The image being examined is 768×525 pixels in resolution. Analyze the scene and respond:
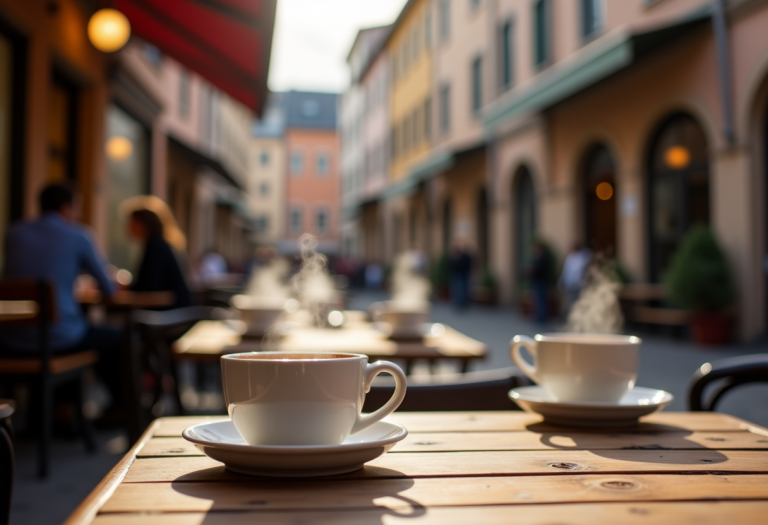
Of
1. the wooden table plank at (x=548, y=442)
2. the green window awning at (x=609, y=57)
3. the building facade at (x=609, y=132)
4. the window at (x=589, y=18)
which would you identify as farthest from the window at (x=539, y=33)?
the wooden table plank at (x=548, y=442)

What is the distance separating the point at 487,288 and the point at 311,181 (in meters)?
36.9

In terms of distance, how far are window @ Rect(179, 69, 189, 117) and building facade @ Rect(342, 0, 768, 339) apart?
6505mm

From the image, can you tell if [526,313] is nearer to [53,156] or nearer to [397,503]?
[53,156]

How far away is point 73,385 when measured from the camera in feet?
15.5

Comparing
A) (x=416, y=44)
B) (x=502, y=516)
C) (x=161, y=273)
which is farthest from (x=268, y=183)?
(x=502, y=516)

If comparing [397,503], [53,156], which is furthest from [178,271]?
[397,503]

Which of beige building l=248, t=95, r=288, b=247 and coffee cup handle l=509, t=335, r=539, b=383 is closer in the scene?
coffee cup handle l=509, t=335, r=539, b=383

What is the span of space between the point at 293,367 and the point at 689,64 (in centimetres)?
1125

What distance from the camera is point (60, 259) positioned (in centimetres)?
473

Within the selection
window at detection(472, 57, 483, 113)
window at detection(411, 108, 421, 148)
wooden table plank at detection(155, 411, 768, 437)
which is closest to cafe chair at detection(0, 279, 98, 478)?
wooden table plank at detection(155, 411, 768, 437)

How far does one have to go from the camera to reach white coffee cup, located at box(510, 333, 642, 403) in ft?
4.51

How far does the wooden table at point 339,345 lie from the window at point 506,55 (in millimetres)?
15981

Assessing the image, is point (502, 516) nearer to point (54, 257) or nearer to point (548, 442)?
point (548, 442)

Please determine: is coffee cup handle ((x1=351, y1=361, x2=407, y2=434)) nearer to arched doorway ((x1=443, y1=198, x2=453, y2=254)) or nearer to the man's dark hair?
the man's dark hair
